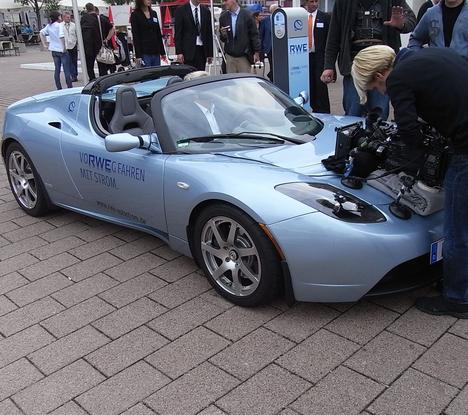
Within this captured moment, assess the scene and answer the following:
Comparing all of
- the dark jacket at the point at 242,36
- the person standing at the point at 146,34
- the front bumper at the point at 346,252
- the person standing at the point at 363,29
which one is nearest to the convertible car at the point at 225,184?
the front bumper at the point at 346,252

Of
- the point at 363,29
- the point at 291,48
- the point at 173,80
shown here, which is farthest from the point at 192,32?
the point at 173,80

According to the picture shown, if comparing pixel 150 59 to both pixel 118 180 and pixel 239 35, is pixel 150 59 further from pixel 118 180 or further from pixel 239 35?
pixel 118 180

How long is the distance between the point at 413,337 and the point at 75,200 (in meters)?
2.86

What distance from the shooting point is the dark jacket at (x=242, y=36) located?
863 centimetres

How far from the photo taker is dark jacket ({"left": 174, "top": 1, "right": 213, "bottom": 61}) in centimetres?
876

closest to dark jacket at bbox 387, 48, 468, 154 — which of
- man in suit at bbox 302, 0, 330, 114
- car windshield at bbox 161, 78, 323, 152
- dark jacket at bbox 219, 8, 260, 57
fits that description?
car windshield at bbox 161, 78, 323, 152

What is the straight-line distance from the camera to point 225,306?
3.23 m

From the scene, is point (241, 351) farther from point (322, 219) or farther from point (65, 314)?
point (65, 314)

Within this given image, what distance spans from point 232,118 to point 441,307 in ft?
6.07

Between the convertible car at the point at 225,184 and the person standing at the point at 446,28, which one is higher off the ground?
the person standing at the point at 446,28

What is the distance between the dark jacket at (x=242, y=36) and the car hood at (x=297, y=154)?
536 cm

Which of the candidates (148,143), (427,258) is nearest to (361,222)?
(427,258)

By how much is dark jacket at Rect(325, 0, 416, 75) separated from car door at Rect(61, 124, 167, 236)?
2.69m

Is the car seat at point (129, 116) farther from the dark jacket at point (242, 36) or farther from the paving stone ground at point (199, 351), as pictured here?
the dark jacket at point (242, 36)
